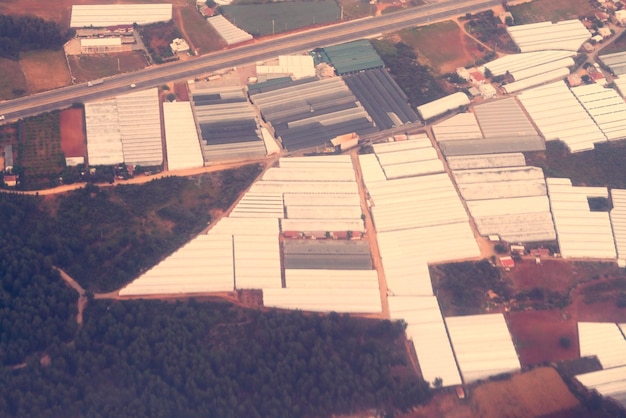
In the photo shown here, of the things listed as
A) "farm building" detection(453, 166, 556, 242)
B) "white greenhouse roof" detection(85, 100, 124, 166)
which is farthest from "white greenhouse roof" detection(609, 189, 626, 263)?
"white greenhouse roof" detection(85, 100, 124, 166)

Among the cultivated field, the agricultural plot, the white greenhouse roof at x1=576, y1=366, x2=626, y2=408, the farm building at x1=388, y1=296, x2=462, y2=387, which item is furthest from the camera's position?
the agricultural plot

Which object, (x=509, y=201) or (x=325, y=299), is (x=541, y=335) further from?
(x=325, y=299)

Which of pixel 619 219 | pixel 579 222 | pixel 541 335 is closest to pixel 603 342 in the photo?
pixel 541 335

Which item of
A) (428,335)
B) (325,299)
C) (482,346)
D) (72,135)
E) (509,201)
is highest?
(72,135)

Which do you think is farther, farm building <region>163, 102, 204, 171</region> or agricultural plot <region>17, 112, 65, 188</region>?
farm building <region>163, 102, 204, 171</region>

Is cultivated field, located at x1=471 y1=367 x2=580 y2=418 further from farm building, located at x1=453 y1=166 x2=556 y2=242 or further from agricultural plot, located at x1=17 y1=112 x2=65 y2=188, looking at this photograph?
agricultural plot, located at x1=17 y1=112 x2=65 y2=188

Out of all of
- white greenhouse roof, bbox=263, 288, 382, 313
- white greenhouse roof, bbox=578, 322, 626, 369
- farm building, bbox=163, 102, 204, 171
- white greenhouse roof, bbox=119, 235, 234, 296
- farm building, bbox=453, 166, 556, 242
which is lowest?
white greenhouse roof, bbox=578, 322, 626, 369
